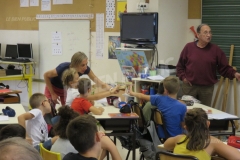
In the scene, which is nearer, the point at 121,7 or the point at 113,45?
the point at 121,7

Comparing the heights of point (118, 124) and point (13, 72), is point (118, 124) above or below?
below

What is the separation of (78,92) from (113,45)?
120 inches

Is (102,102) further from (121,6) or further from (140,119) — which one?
(121,6)

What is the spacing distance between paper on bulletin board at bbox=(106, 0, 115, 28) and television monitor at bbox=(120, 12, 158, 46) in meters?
0.82

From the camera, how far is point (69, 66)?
5.44 meters

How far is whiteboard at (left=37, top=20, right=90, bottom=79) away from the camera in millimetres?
8250

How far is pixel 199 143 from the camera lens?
3098 millimetres

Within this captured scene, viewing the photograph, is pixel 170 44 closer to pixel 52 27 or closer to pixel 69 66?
pixel 69 66

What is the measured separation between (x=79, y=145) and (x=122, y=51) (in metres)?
4.26

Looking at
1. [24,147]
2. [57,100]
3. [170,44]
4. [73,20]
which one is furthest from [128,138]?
[73,20]

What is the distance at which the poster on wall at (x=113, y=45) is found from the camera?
775cm

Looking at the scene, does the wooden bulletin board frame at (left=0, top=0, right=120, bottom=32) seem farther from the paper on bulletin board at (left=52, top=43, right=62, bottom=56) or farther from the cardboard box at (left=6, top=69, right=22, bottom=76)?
the cardboard box at (left=6, top=69, right=22, bottom=76)

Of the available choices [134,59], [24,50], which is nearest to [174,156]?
[134,59]

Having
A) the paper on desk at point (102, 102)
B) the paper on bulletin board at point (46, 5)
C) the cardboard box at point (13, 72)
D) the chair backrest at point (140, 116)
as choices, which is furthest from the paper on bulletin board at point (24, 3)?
the chair backrest at point (140, 116)
